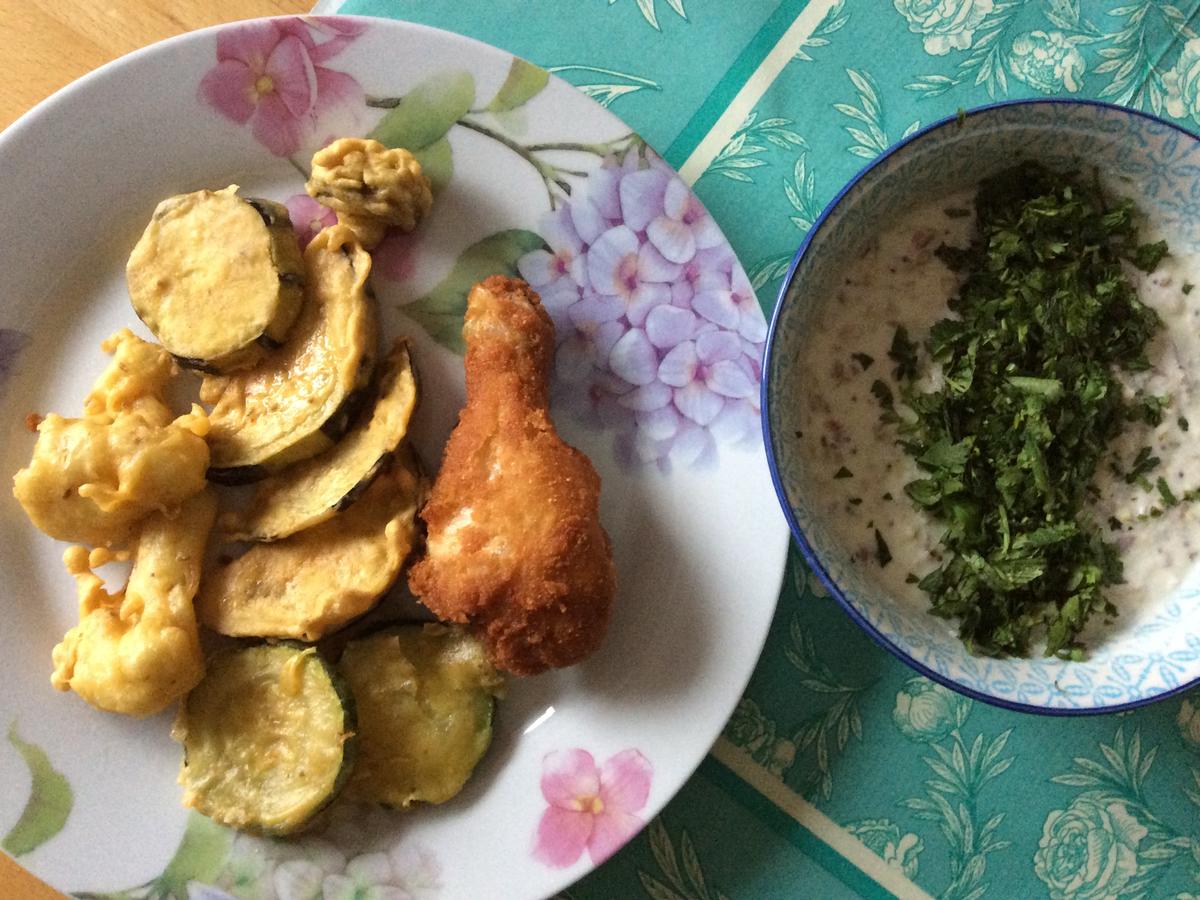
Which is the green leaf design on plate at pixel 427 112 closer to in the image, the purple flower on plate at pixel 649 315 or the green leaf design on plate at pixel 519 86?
the green leaf design on plate at pixel 519 86

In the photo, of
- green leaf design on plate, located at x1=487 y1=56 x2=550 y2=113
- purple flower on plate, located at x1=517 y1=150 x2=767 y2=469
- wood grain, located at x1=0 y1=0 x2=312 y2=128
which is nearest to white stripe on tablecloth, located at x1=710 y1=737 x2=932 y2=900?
purple flower on plate, located at x1=517 y1=150 x2=767 y2=469

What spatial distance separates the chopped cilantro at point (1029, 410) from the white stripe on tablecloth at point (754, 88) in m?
0.36

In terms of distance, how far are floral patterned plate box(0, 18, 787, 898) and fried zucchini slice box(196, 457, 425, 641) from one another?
0.10m

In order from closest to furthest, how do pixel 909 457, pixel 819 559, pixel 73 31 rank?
1. pixel 819 559
2. pixel 909 457
3. pixel 73 31

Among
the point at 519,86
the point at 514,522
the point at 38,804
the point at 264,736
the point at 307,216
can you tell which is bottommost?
the point at 38,804

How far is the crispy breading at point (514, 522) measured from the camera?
44.1 inches

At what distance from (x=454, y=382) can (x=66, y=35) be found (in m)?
0.77

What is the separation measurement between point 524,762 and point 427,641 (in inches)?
8.4

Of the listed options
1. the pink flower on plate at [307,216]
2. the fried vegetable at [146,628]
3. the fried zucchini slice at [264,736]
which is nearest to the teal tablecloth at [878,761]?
the pink flower on plate at [307,216]

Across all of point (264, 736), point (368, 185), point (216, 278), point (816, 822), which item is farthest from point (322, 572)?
point (816, 822)

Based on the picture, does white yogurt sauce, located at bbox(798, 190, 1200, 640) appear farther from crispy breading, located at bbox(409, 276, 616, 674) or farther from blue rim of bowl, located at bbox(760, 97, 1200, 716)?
crispy breading, located at bbox(409, 276, 616, 674)

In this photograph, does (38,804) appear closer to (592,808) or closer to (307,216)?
(592,808)

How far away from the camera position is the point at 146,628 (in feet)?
3.74

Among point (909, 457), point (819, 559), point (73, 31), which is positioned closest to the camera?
point (819, 559)
